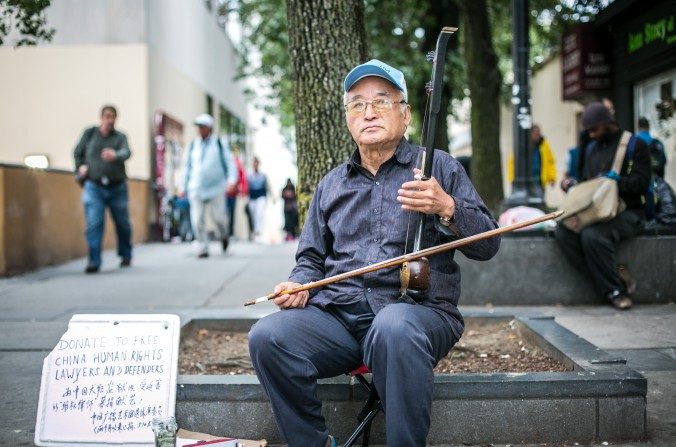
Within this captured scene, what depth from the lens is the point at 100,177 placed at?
9.12 meters

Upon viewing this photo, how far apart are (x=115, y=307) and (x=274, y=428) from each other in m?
3.50

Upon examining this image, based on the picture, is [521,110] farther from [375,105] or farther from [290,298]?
[290,298]

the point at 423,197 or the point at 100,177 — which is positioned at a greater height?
the point at 100,177

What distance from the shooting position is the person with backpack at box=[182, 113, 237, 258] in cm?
1077

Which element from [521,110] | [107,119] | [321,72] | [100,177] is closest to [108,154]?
[100,177]

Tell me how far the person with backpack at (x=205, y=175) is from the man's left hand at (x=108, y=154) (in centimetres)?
171

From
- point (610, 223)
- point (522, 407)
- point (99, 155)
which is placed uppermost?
point (99, 155)

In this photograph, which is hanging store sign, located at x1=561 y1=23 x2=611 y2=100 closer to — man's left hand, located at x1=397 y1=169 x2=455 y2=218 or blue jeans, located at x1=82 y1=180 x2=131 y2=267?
blue jeans, located at x1=82 y1=180 x2=131 y2=267

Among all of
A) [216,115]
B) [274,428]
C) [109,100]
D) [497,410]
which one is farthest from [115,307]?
[216,115]

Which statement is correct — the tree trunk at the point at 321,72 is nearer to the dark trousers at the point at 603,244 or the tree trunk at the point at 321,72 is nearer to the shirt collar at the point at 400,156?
the shirt collar at the point at 400,156

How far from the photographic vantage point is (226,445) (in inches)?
124

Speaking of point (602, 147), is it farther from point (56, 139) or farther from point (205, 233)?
point (56, 139)

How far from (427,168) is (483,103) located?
920cm

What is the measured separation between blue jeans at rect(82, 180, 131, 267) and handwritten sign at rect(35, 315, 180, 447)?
568 cm
